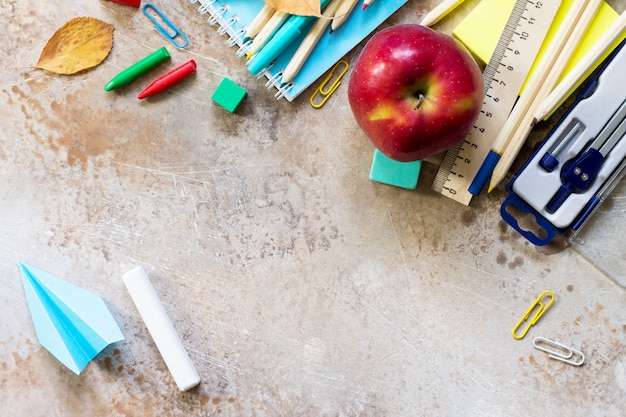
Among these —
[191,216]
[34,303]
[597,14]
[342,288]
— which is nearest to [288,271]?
[342,288]

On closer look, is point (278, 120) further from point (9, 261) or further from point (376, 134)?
point (9, 261)

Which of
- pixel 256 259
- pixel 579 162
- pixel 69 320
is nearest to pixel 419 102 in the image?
pixel 579 162

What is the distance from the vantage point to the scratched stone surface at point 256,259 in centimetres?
107

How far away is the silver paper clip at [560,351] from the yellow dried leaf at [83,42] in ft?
3.06

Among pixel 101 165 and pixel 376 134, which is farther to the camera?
pixel 101 165

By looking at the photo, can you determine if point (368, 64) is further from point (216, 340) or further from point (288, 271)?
point (216, 340)

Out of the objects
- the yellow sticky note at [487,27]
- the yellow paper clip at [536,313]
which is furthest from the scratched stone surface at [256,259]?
the yellow sticky note at [487,27]

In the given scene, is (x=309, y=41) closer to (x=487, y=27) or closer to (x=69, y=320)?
(x=487, y=27)

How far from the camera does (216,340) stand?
109 centimetres

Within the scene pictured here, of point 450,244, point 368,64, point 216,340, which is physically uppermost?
point 368,64

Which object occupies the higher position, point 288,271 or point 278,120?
point 278,120

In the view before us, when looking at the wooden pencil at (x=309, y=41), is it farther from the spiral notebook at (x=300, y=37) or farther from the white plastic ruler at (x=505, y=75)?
the white plastic ruler at (x=505, y=75)

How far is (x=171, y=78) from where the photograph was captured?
1.06m

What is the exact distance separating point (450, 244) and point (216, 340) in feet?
1.50
